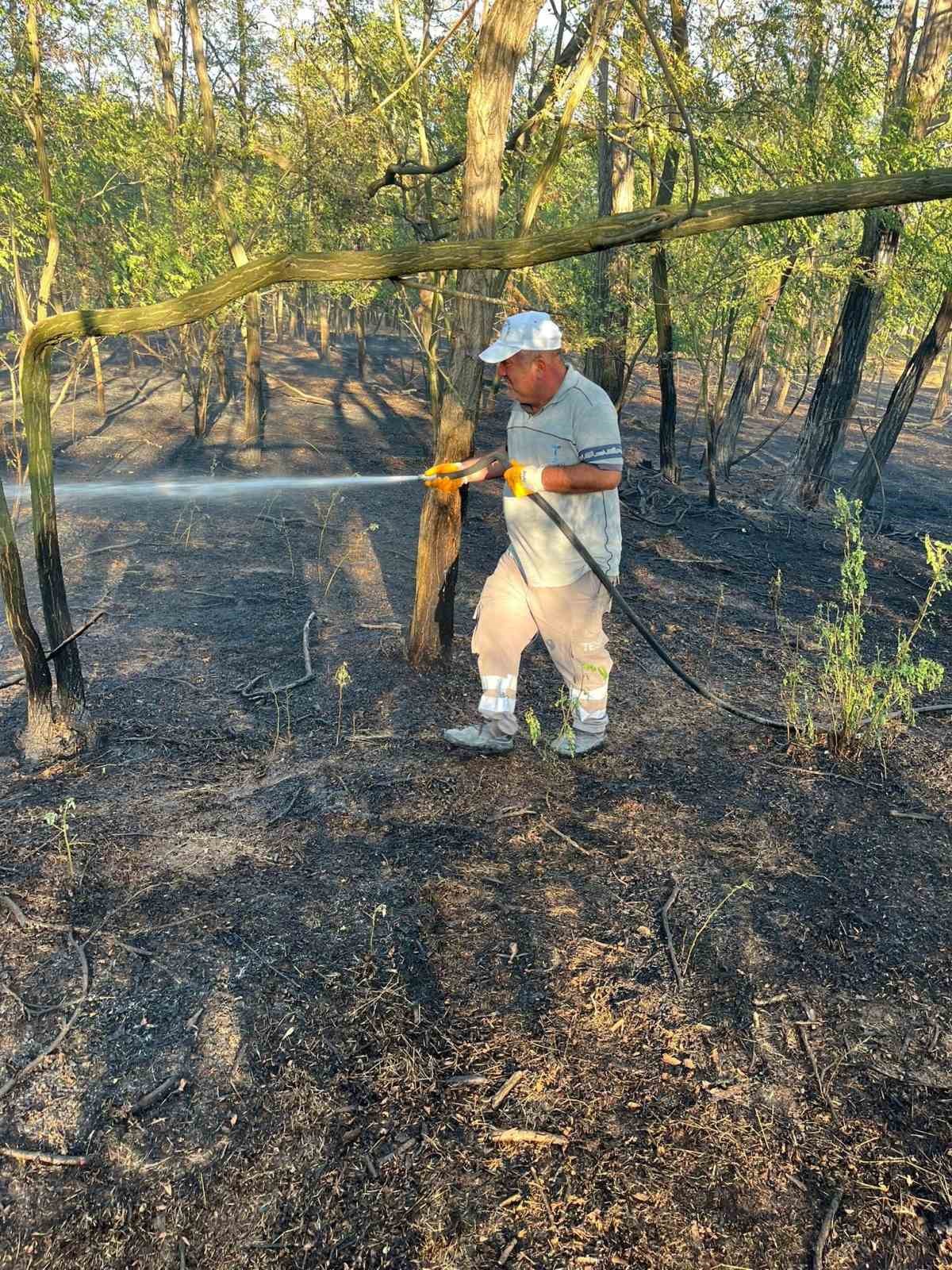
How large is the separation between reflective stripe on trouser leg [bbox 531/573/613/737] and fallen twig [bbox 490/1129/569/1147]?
88.6 inches

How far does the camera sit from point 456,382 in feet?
15.1

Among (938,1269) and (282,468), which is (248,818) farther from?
(282,468)

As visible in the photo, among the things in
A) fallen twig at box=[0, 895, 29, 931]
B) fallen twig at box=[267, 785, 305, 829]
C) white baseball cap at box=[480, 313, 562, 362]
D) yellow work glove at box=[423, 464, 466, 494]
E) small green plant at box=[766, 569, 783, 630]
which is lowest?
small green plant at box=[766, 569, 783, 630]

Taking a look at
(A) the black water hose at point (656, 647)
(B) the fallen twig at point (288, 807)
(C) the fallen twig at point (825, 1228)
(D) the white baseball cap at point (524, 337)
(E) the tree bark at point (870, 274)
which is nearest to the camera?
(C) the fallen twig at point (825, 1228)

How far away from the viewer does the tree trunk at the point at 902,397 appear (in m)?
10.8

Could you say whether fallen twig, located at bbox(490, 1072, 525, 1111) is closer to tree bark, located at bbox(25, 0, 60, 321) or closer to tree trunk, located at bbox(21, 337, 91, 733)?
tree trunk, located at bbox(21, 337, 91, 733)

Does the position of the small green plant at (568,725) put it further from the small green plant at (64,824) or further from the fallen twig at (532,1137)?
the small green plant at (64,824)

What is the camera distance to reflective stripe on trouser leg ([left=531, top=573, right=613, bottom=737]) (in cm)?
416

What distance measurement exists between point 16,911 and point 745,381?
12767mm

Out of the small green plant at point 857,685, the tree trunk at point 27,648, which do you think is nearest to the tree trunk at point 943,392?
the small green plant at point 857,685

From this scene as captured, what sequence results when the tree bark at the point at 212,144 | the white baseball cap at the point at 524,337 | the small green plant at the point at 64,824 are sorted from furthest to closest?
the tree bark at the point at 212,144, the white baseball cap at the point at 524,337, the small green plant at the point at 64,824

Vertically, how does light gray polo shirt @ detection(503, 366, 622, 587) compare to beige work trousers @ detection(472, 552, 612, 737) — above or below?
above

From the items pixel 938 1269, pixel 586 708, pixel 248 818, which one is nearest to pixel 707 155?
pixel 586 708

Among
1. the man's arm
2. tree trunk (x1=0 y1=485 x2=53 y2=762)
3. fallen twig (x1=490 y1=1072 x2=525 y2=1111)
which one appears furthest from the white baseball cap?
fallen twig (x1=490 y1=1072 x2=525 y2=1111)
